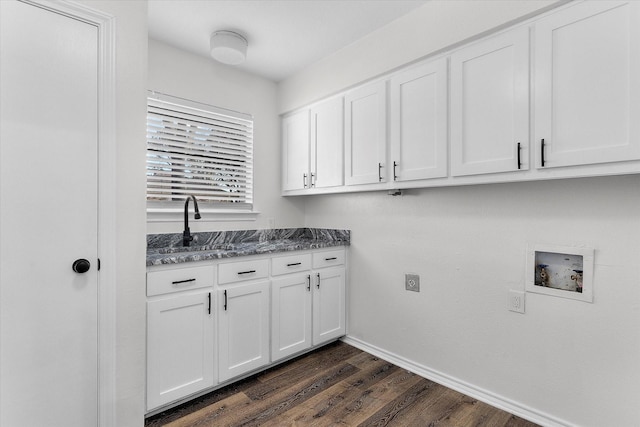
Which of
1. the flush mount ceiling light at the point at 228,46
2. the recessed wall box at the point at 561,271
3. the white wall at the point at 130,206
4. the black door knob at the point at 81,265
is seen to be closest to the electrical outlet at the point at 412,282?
the recessed wall box at the point at 561,271

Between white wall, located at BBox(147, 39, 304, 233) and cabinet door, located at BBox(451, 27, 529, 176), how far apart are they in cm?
184

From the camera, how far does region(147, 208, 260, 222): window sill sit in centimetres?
248

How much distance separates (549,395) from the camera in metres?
1.78

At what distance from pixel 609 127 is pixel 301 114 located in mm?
2278

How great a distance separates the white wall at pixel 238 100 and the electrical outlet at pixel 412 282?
1382mm

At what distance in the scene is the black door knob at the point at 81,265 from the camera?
1.41 m

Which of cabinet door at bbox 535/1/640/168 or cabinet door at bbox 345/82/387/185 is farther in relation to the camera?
cabinet door at bbox 345/82/387/185

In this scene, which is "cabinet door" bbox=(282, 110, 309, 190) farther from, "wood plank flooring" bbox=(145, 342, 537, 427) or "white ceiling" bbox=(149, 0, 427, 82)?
"wood plank flooring" bbox=(145, 342, 537, 427)

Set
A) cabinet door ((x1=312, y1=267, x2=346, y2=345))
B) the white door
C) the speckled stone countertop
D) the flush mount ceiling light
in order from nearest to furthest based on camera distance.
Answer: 1. the white door
2. the speckled stone countertop
3. the flush mount ceiling light
4. cabinet door ((x1=312, y1=267, x2=346, y2=345))

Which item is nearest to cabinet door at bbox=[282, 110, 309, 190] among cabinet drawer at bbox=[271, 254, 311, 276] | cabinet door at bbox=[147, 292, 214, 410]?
cabinet drawer at bbox=[271, 254, 311, 276]

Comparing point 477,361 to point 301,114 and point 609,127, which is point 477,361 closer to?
point 609,127

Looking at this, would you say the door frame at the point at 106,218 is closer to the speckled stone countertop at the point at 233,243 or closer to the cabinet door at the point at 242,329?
the speckled stone countertop at the point at 233,243

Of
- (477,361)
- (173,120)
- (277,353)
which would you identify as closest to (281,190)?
(173,120)

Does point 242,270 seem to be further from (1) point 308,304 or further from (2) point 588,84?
(2) point 588,84
